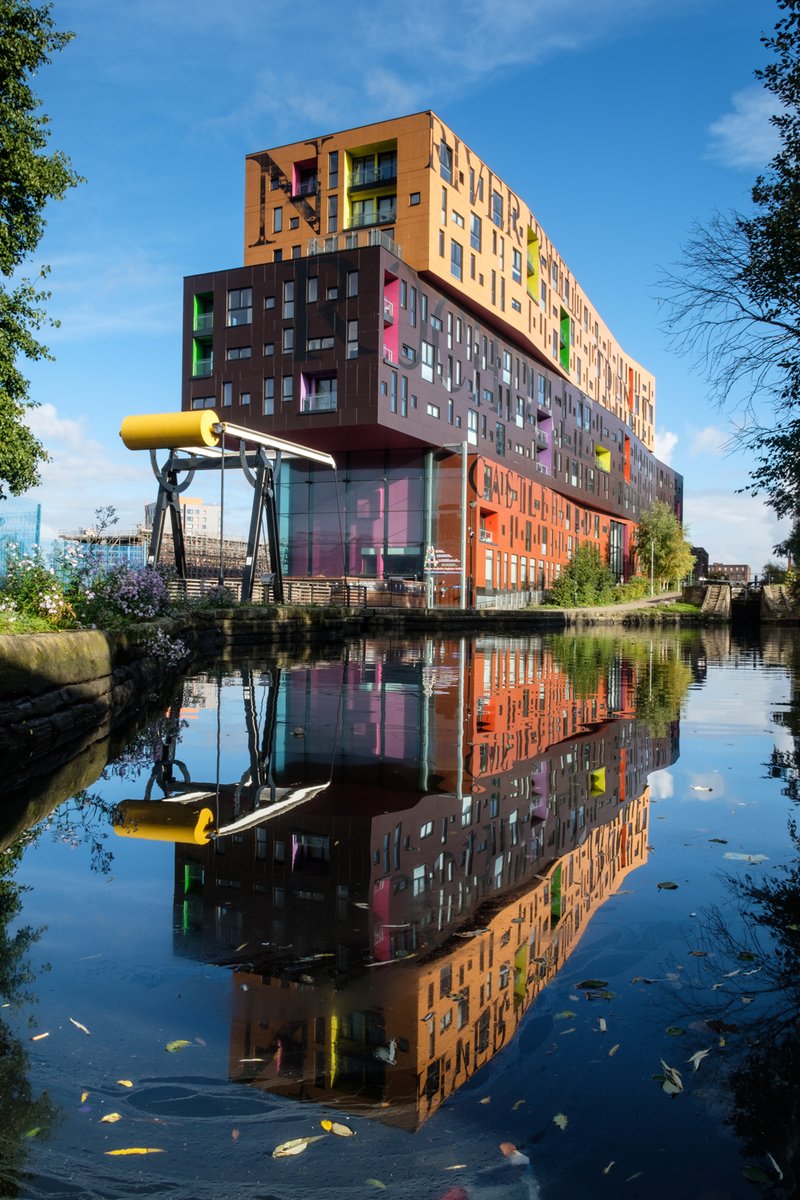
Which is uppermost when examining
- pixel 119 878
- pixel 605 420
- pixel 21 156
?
pixel 605 420

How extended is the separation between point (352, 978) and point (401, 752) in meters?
5.49

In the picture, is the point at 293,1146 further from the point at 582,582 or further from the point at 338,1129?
the point at 582,582

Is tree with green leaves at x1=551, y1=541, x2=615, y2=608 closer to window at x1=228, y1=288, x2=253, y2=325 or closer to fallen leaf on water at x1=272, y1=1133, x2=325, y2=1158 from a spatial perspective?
window at x1=228, y1=288, x2=253, y2=325

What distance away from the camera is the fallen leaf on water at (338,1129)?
262cm

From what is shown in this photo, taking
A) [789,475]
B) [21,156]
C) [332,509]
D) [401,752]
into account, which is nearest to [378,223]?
[332,509]

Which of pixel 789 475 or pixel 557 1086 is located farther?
pixel 789 475

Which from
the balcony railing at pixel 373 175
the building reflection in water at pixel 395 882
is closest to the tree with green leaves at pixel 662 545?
the balcony railing at pixel 373 175

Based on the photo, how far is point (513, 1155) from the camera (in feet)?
8.23

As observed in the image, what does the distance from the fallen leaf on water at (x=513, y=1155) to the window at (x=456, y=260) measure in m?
54.0

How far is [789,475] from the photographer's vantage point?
53.5 feet

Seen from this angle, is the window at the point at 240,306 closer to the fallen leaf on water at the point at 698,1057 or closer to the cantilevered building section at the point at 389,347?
the cantilevered building section at the point at 389,347

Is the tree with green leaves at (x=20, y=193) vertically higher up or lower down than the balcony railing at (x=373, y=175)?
lower down

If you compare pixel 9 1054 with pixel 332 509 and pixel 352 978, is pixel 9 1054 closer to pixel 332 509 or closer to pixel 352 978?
pixel 352 978

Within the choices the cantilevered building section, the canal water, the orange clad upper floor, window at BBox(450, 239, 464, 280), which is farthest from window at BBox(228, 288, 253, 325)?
the canal water
